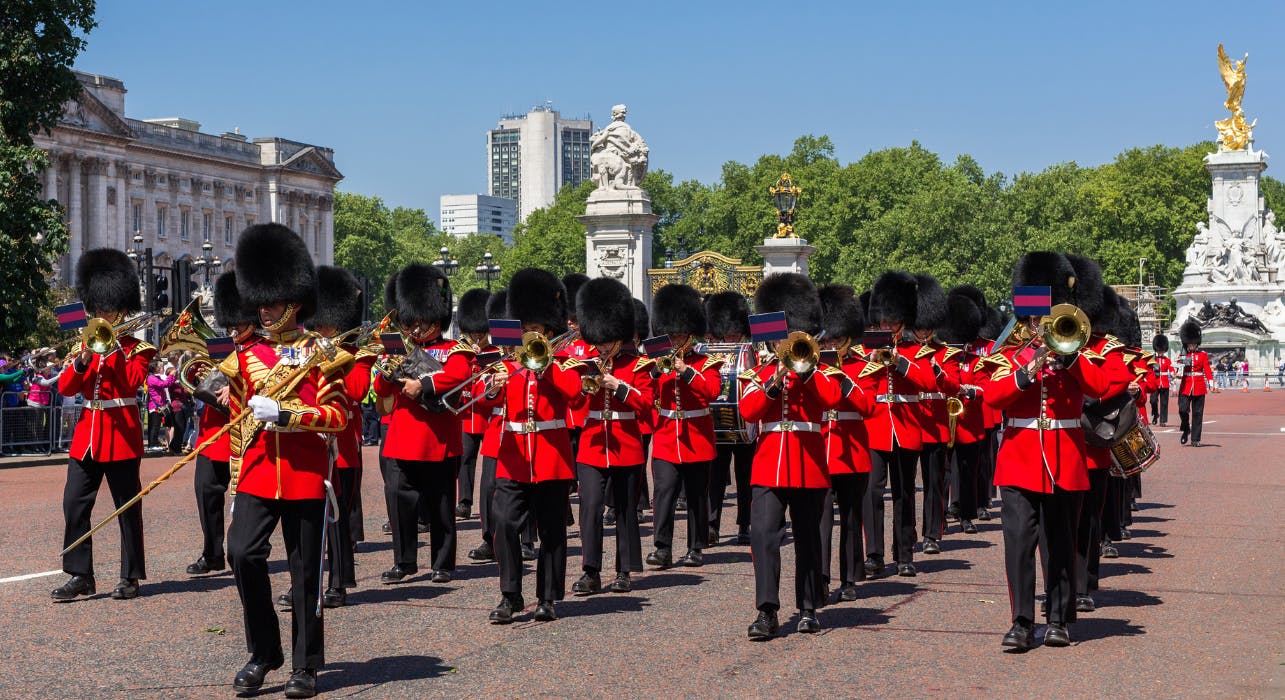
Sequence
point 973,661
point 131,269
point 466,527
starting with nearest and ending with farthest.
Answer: point 973,661 → point 131,269 → point 466,527

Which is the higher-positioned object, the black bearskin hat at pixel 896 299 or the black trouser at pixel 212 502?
the black bearskin hat at pixel 896 299

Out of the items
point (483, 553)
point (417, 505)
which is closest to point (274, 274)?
point (417, 505)

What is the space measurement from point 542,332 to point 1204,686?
405 centimetres

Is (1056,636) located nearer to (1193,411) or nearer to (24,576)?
(24,576)

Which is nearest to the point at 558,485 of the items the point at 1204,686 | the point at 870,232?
the point at 1204,686

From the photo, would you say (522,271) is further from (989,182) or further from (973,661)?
(989,182)

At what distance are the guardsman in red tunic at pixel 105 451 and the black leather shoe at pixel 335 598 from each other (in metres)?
1.11

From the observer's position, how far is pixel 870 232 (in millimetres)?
67500

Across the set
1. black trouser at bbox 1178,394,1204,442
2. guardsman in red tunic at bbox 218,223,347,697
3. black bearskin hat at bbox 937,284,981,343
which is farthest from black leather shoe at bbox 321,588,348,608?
black trouser at bbox 1178,394,1204,442

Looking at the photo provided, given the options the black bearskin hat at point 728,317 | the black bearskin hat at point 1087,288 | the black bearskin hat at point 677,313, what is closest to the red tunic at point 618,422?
the black bearskin hat at point 677,313

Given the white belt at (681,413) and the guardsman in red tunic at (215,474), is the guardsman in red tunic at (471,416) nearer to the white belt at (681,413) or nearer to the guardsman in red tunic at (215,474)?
the white belt at (681,413)

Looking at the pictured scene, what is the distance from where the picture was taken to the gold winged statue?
57188 mm

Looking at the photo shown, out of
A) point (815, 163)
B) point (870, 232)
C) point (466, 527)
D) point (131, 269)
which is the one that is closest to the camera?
point (131, 269)

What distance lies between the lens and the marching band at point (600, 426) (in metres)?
6.62
